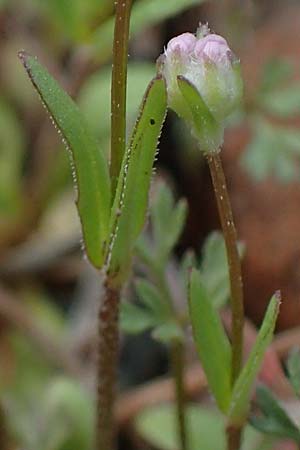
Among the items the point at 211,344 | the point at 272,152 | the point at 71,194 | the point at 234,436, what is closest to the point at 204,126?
the point at 211,344

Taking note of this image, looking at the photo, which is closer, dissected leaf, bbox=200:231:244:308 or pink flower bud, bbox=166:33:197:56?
pink flower bud, bbox=166:33:197:56

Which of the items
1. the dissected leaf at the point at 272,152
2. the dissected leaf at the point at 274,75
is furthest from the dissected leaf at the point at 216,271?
the dissected leaf at the point at 274,75

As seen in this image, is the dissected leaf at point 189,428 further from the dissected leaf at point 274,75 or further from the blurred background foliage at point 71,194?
the dissected leaf at point 274,75

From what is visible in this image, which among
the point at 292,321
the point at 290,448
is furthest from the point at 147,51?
the point at 290,448

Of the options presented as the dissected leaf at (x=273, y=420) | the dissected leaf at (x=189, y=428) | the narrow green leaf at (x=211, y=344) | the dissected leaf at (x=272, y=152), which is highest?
the dissected leaf at (x=272, y=152)

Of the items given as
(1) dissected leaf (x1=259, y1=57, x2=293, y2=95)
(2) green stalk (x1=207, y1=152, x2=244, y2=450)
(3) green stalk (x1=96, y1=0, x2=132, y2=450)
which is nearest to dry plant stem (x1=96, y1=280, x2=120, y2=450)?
(3) green stalk (x1=96, y1=0, x2=132, y2=450)

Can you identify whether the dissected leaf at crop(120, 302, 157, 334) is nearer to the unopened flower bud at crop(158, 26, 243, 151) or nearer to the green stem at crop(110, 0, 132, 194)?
the green stem at crop(110, 0, 132, 194)
